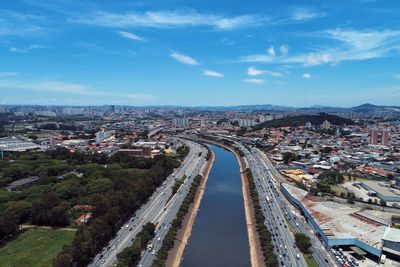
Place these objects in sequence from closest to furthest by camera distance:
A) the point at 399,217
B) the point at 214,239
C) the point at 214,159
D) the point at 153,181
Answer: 1. the point at 214,239
2. the point at 399,217
3. the point at 153,181
4. the point at 214,159

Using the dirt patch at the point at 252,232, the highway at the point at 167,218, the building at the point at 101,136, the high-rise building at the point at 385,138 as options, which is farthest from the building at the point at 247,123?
the dirt patch at the point at 252,232

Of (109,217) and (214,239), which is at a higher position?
(109,217)

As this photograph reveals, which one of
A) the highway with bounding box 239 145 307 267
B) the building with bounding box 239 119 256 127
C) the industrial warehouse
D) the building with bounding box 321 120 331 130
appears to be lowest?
the highway with bounding box 239 145 307 267

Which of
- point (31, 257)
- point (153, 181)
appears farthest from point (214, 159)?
point (31, 257)

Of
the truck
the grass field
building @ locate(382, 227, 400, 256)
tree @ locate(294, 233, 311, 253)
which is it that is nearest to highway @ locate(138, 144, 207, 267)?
the truck

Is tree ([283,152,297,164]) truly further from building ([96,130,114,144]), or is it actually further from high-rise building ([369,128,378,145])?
building ([96,130,114,144])

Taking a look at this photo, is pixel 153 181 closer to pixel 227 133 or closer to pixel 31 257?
pixel 31 257

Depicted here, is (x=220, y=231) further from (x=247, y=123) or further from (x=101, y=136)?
(x=247, y=123)
